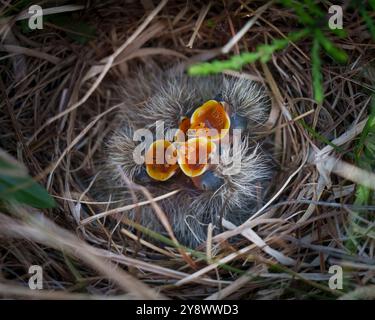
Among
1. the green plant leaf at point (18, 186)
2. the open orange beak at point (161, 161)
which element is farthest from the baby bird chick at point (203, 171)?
the green plant leaf at point (18, 186)

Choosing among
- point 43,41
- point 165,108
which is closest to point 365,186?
point 165,108

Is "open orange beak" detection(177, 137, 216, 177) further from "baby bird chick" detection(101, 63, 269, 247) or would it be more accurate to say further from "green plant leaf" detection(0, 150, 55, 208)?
"green plant leaf" detection(0, 150, 55, 208)

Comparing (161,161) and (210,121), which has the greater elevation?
(210,121)

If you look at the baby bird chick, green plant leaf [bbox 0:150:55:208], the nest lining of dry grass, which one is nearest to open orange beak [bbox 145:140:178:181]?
the baby bird chick

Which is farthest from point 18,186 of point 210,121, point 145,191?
point 210,121

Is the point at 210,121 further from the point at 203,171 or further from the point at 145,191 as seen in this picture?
the point at 145,191

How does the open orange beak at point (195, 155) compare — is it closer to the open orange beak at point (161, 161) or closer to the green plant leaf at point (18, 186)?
the open orange beak at point (161, 161)

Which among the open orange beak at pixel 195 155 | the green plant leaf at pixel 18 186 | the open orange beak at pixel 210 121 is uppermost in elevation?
the open orange beak at pixel 210 121
